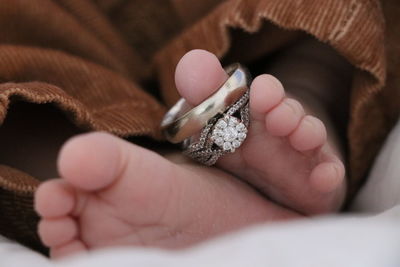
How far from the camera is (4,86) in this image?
47cm

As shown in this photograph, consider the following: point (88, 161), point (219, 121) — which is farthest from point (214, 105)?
point (88, 161)

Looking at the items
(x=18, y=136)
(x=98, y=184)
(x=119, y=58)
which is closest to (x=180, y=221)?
(x=98, y=184)

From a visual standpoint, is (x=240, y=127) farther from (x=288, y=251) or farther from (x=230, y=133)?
(x=288, y=251)

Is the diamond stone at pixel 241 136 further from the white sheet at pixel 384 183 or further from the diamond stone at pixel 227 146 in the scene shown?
the white sheet at pixel 384 183

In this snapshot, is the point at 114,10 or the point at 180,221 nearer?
the point at 180,221

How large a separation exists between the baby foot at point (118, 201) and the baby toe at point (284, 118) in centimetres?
7

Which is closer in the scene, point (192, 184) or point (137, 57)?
point (192, 184)

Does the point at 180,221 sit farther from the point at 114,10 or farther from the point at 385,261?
the point at 114,10

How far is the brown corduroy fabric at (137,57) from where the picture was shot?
51 centimetres

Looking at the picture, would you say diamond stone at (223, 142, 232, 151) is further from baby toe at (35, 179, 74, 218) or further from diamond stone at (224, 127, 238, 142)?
baby toe at (35, 179, 74, 218)

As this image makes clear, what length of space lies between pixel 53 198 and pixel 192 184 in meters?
0.10

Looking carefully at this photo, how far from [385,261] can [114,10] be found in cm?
48

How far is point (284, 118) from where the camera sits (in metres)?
0.44

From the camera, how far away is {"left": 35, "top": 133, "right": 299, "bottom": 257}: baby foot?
14.3 inches
